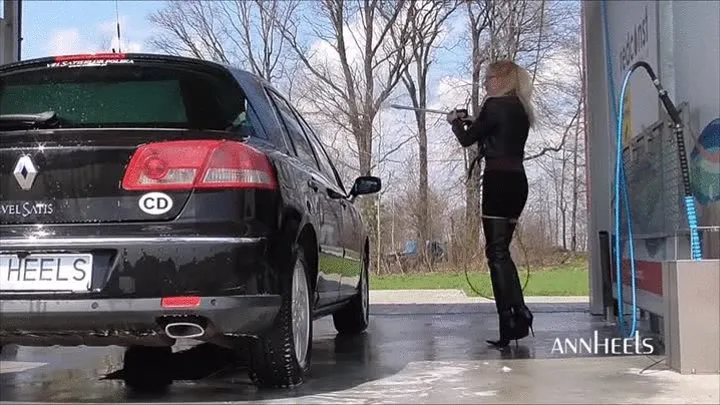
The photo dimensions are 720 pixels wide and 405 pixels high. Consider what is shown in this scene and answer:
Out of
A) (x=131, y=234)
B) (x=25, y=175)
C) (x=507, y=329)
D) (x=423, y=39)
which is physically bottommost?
(x=507, y=329)

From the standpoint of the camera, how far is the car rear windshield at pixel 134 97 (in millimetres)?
4117

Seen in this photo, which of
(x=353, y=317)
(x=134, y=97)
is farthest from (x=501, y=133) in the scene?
(x=134, y=97)

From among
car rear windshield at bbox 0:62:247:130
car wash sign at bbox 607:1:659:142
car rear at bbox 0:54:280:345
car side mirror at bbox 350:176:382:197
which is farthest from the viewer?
car side mirror at bbox 350:176:382:197

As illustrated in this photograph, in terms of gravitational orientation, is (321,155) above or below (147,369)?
above

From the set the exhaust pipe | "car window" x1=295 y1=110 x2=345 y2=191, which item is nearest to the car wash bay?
A: the exhaust pipe

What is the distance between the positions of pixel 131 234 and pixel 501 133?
2664 mm

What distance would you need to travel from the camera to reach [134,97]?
421 centimetres

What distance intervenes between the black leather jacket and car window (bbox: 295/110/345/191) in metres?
0.85

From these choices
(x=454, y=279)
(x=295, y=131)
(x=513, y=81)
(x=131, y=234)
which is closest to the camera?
(x=131, y=234)

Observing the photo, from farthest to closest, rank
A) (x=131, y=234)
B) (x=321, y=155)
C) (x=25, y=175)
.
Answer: (x=321, y=155), (x=25, y=175), (x=131, y=234)

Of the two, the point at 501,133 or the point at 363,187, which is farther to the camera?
the point at 363,187

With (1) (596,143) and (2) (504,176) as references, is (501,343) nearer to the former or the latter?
(2) (504,176)

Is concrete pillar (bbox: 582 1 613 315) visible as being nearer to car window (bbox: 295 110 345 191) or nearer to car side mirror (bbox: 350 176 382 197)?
car side mirror (bbox: 350 176 382 197)

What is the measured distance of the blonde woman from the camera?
5652 mm
